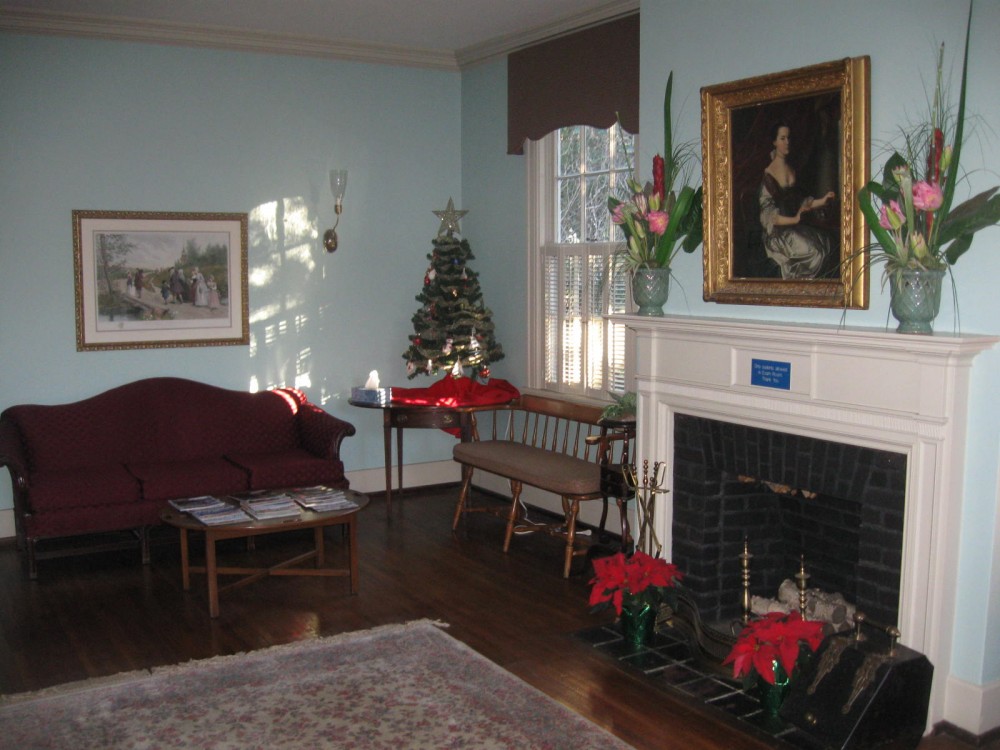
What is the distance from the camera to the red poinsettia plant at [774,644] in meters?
3.75

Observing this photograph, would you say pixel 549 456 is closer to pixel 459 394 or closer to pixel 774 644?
pixel 459 394

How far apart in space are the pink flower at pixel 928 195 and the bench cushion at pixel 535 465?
8.45ft

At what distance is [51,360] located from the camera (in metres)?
6.42

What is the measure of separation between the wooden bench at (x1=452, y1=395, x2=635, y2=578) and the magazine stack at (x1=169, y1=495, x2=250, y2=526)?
1.60m

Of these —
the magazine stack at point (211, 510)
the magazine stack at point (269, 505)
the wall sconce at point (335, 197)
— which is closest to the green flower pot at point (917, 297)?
the magazine stack at point (269, 505)

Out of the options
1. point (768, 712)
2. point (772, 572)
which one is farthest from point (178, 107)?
point (768, 712)

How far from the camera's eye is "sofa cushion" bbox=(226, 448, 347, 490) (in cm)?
625

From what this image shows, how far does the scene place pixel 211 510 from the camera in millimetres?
5215

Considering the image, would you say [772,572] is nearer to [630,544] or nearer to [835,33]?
[630,544]

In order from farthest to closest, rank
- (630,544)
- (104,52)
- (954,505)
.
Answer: (104,52), (630,544), (954,505)

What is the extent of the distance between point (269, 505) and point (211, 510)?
293mm

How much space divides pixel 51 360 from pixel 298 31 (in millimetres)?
2689

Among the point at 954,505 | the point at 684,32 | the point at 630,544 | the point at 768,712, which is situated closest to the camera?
the point at 954,505

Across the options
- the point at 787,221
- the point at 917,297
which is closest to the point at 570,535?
the point at 787,221
